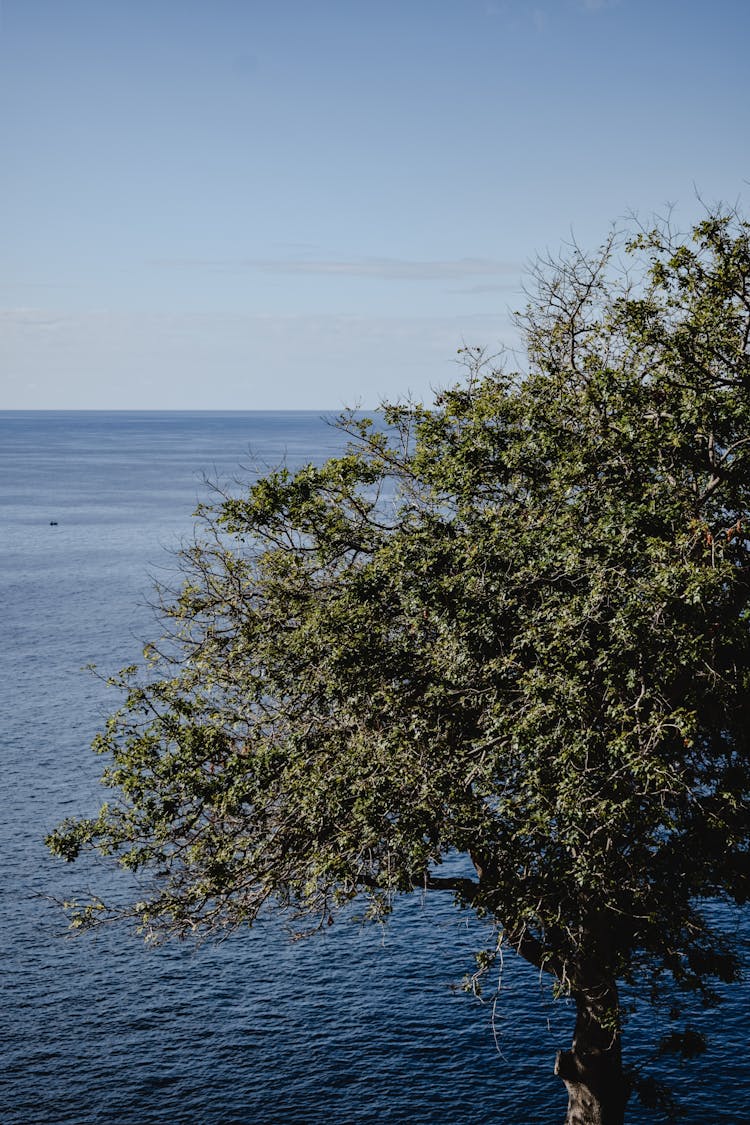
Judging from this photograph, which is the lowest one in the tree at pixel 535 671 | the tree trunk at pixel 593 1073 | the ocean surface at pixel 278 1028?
the ocean surface at pixel 278 1028

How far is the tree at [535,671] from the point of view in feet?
65.5

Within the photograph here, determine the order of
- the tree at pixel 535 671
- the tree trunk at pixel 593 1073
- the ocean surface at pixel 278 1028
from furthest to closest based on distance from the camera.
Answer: the ocean surface at pixel 278 1028
the tree trunk at pixel 593 1073
the tree at pixel 535 671

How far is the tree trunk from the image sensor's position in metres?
24.9

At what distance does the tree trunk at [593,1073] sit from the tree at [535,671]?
0.23 ft

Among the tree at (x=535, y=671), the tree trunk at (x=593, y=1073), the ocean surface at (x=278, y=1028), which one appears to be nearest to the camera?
the tree at (x=535, y=671)

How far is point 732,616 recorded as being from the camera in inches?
804

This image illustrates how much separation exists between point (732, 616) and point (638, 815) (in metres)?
4.21

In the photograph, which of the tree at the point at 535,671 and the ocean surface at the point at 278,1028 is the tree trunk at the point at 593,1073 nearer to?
the tree at the point at 535,671

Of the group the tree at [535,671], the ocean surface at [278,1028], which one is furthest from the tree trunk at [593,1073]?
the ocean surface at [278,1028]

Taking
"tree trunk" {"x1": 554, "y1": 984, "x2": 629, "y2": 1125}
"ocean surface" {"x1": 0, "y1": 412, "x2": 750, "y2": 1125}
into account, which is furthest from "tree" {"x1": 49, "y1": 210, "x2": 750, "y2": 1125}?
"ocean surface" {"x1": 0, "y1": 412, "x2": 750, "y2": 1125}

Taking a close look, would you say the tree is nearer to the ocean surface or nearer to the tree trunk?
the tree trunk

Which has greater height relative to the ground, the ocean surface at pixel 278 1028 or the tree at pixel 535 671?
the tree at pixel 535 671

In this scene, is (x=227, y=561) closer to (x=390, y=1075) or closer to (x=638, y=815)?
(x=638, y=815)

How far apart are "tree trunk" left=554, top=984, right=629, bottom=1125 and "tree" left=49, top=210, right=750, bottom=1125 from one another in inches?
2.8
